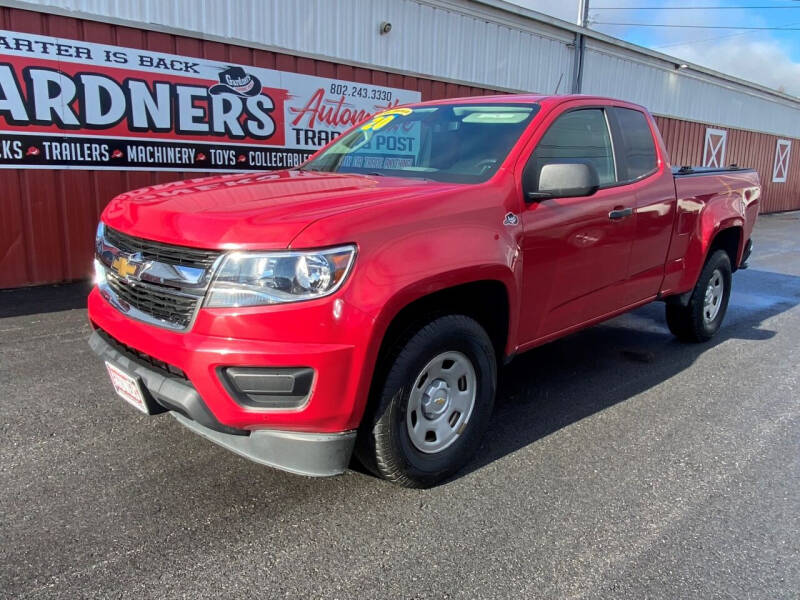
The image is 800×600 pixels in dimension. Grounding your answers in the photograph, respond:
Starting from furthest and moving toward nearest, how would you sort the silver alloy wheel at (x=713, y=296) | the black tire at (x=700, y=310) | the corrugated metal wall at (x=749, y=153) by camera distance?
the corrugated metal wall at (x=749, y=153)
the silver alloy wheel at (x=713, y=296)
the black tire at (x=700, y=310)

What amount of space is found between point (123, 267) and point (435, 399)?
1544mm

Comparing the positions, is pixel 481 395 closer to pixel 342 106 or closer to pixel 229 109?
pixel 229 109

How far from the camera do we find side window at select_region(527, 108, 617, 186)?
137 inches

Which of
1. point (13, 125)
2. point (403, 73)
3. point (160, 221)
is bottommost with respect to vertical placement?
point (160, 221)

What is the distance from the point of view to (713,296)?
217 inches

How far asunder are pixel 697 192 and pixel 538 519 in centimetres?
328

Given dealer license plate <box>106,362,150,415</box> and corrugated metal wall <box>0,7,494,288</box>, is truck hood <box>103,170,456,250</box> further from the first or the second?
corrugated metal wall <box>0,7,494,288</box>

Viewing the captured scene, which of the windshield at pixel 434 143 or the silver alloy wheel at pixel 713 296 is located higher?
the windshield at pixel 434 143

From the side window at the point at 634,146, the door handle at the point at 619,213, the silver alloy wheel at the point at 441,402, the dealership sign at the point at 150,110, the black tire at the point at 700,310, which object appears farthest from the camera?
the dealership sign at the point at 150,110

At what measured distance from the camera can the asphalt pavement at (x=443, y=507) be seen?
7.70 feet

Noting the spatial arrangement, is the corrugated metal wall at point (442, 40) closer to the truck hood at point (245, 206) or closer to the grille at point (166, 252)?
the truck hood at point (245, 206)

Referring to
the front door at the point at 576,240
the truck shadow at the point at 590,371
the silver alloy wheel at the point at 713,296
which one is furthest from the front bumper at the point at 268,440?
the silver alloy wheel at the point at 713,296

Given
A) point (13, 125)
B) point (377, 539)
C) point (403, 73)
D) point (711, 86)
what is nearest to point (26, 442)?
point (377, 539)

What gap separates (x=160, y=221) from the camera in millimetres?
2619
